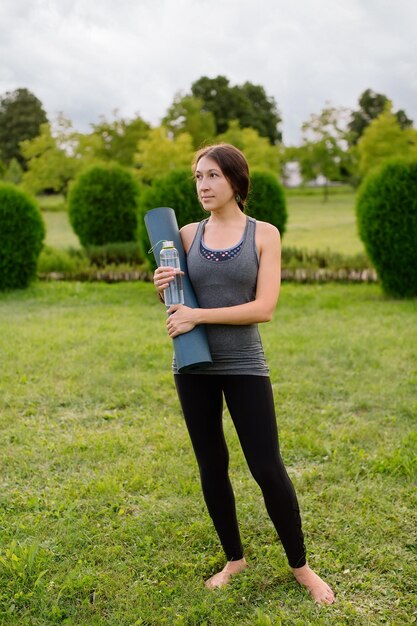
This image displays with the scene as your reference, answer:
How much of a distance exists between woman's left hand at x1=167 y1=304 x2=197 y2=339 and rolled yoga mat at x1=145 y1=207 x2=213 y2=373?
0.02 meters

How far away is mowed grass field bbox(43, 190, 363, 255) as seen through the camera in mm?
20688

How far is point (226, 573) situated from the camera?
306 cm

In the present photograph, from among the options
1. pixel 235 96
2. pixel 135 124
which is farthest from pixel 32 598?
pixel 235 96

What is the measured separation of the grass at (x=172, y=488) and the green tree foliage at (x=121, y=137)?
3198 centimetres

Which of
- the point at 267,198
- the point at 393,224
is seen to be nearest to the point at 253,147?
the point at 267,198

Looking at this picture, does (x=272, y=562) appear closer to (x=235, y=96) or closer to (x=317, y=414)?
(x=317, y=414)

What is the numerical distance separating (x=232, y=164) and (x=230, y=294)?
0.53 metres

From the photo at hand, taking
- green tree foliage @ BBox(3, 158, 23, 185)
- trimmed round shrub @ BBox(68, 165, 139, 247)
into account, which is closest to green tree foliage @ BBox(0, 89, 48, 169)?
green tree foliage @ BBox(3, 158, 23, 185)

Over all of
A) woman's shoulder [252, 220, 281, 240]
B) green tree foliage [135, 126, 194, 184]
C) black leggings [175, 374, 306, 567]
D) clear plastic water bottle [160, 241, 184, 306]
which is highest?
green tree foliage [135, 126, 194, 184]

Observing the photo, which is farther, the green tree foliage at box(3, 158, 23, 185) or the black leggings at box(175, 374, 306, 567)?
the green tree foliage at box(3, 158, 23, 185)

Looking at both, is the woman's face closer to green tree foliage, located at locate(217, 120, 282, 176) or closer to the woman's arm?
the woman's arm

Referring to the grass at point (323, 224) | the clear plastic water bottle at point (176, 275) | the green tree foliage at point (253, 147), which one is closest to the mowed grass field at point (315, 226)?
the grass at point (323, 224)

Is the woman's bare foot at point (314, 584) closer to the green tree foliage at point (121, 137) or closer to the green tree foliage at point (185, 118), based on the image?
the green tree foliage at point (121, 137)

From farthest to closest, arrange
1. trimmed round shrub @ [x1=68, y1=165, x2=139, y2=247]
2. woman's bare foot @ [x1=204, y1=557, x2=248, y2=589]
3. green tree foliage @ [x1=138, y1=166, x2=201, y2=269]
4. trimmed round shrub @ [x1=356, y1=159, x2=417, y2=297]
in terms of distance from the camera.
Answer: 1. trimmed round shrub @ [x1=68, y1=165, x2=139, y2=247]
2. green tree foliage @ [x1=138, y1=166, x2=201, y2=269]
3. trimmed round shrub @ [x1=356, y1=159, x2=417, y2=297]
4. woman's bare foot @ [x1=204, y1=557, x2=248, y2=589]
